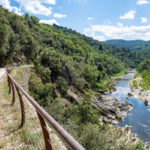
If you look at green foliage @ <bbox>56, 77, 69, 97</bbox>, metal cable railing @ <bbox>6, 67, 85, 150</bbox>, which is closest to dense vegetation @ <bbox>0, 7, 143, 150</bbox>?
green foliage @ <bbox>56, 77, 69, 97</bbox>

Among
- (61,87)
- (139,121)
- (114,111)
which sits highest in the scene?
(61,87)

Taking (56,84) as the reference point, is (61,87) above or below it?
below

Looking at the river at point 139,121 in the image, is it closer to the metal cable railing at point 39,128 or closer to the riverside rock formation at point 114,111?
the riverside rock formation at point 114,111

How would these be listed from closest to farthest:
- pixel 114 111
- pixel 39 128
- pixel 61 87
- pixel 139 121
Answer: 1. pixel 39 128
2. pixel 139 121
3. pixel 114 111
4. pixel 61 87

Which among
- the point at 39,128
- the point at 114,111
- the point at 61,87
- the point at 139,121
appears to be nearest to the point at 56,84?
the point at 61,87

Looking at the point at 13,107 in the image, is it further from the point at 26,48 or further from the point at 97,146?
the point at 26,48

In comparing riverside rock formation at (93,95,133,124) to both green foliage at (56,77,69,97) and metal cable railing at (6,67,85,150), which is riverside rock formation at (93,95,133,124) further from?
metal cable railing at (6,67,85,150)

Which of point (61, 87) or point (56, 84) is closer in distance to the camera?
point (61, 87)

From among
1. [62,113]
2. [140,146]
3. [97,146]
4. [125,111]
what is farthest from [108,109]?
[97,146]

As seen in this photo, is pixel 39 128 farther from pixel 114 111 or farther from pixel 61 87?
pixel 114 111

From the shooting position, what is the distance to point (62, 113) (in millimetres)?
19953

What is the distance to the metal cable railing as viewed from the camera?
128 centimetres

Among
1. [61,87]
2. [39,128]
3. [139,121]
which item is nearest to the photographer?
[39,128]

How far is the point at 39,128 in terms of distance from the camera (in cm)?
443
